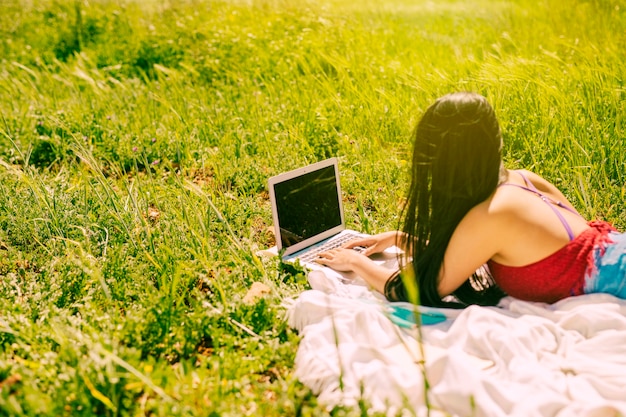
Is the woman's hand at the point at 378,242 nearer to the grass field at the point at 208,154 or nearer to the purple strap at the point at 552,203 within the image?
the grass field at the point at 208,154

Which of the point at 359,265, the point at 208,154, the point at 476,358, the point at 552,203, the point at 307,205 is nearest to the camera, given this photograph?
the point at 476,358

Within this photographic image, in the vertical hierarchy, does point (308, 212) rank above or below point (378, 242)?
above

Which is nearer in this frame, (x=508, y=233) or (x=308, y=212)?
(x=508, y=233)

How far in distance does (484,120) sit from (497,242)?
498 mm

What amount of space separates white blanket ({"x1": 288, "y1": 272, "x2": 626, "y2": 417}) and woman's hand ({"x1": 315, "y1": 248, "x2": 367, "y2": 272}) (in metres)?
0.29

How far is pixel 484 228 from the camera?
8.87ft

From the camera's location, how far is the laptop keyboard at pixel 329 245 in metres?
3.57

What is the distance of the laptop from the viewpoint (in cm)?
353

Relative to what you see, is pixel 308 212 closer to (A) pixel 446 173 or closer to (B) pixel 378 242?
(B) pixel 378 242

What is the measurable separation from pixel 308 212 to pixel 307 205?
0.13 ft

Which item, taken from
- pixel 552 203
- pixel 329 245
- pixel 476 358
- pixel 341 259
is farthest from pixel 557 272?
pixel 329 245

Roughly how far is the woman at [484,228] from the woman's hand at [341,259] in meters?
0.27

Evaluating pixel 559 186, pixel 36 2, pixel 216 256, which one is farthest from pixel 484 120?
pixel 36 2

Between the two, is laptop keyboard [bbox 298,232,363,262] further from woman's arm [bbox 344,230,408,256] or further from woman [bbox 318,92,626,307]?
woman [bbox 318,92,626,307]
